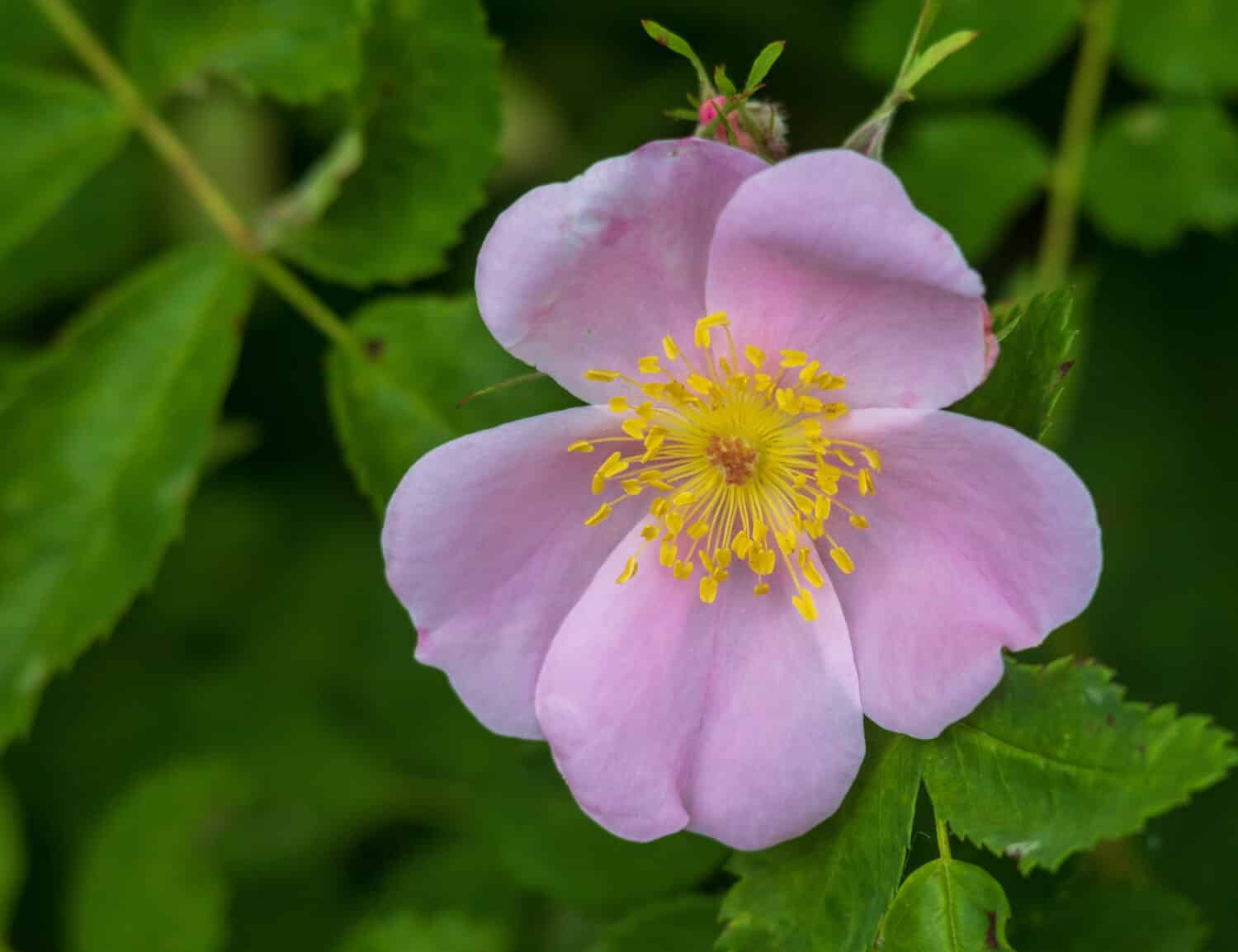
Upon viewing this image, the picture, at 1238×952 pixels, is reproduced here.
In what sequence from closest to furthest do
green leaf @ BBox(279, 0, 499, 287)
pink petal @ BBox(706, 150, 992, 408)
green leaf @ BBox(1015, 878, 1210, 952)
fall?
pink petal @ BBox(706, 150, 992, 408), green leaf @ BBox(1015, 878, 1210, 952), green leaf @ BBox(279, 0, 499, 287)

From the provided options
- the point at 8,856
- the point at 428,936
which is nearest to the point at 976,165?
the point at 428,936

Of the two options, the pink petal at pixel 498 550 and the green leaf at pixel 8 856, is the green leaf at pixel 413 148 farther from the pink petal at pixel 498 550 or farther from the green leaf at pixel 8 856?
the green leaf at pixel 8 856

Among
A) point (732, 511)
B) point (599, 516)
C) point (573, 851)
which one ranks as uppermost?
point (599, 516)

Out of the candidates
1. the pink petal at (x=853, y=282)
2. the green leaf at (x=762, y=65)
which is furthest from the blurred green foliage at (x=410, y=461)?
the green leaf at (x=762, y=65)

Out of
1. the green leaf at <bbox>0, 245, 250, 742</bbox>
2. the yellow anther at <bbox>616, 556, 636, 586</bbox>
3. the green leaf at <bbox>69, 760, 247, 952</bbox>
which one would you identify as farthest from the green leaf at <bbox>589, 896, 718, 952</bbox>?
the green leaf at <bbox>69, 760, 247, 952</bbox>

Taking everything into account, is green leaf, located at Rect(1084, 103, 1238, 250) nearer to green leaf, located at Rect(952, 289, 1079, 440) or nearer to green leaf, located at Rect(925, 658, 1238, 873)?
green leaf, located at Rect(952, 289, 1079, 440)

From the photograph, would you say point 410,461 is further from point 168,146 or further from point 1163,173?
point 1163,173

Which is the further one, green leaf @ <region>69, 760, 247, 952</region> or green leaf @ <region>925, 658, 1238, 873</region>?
green leaf @ <region>69, 760, 247, 952</region>
